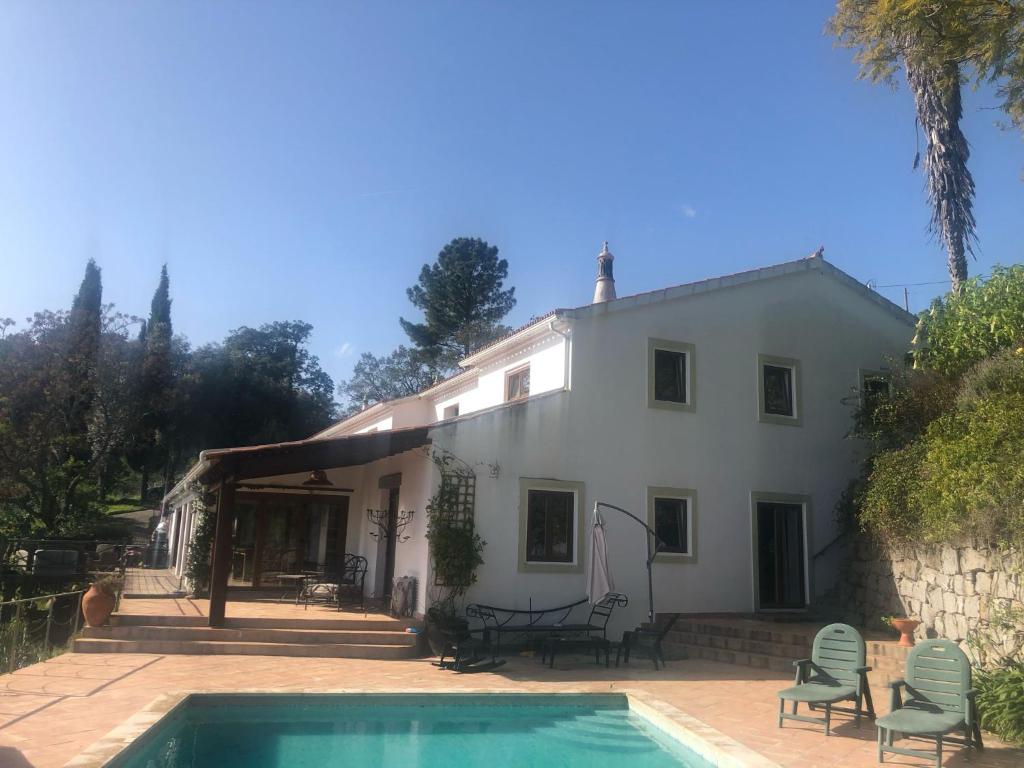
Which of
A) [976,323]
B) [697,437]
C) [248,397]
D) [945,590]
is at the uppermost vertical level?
[248,397]

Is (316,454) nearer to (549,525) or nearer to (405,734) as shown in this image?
(549,525)

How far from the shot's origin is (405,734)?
8.35 meters

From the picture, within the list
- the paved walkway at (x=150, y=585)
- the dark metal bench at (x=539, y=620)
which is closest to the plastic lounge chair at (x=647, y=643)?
the dark metal bench at (x=539, y=620)

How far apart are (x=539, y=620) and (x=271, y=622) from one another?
15.2ft

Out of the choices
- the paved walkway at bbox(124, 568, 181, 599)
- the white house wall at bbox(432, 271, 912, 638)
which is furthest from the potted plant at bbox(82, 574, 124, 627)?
the white house wall at bbox(432, 271, 912, 638)

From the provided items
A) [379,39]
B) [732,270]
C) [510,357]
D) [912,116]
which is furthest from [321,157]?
[912,116]

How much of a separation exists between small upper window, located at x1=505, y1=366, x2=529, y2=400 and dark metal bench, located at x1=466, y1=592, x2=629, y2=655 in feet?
15.0

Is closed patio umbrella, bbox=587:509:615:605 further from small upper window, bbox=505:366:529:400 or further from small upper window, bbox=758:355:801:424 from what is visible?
small upper window, bbox=758:355:801:424

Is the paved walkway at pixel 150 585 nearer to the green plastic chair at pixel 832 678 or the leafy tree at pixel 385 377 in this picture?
the green plastic chair at pixel 832 678

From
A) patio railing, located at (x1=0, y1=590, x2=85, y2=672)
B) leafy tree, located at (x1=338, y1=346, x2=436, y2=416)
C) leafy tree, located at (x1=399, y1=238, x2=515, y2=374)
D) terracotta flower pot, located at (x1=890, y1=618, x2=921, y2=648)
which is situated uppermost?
leafy tree, located at (x1=399, y1=238, x2=515, y2=374)

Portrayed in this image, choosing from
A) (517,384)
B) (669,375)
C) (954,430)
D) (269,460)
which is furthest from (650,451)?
(269,460)

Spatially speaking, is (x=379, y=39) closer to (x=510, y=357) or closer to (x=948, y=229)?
(x=510, y=357)

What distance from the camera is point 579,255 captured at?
22688 millimetres

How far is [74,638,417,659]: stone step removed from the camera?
37.8ft
